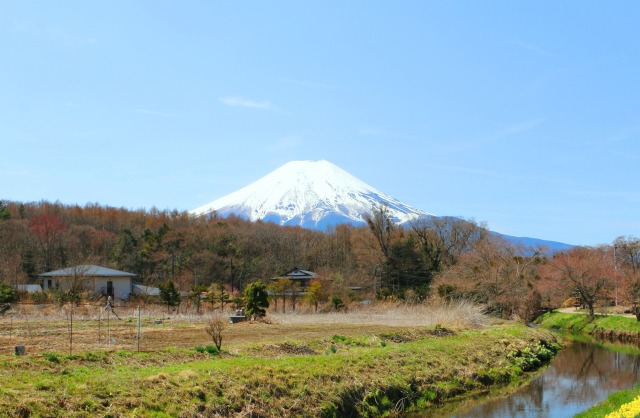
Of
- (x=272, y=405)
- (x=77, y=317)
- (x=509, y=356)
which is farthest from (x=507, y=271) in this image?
(x=272, y=405)

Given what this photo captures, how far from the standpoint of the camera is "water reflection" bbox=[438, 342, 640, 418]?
50.3ft

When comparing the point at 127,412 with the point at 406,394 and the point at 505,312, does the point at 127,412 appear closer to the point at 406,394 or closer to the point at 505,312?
the point at 406,394

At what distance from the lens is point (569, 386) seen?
19172 millimetres

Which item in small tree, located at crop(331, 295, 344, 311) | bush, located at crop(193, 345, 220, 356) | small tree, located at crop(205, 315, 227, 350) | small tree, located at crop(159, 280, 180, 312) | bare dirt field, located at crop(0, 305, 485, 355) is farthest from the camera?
small tree, located at crop(331, 295, 344, 311)

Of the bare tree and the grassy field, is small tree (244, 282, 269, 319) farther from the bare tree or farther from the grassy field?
the bare tree

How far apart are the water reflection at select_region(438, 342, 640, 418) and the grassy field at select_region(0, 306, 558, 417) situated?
3.55 feet

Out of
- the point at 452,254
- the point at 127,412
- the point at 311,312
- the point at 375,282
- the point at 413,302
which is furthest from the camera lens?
the point at 452,254

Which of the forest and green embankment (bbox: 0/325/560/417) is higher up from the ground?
the forest

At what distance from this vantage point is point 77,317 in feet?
97.2

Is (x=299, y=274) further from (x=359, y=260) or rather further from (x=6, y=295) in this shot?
(x=6, y=295)

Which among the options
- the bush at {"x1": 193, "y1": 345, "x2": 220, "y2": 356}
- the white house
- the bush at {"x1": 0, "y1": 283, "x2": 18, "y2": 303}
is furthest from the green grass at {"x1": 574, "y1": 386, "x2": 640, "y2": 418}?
the white house

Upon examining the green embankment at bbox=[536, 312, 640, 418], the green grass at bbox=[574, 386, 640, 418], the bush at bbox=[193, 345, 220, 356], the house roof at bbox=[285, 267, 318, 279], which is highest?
the house roof at bbox=[285, 267, 318, 279]

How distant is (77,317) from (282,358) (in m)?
17.5

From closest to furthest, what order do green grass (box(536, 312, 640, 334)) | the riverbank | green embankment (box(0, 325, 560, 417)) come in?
green embankment (box(0, 325, 560, 417)) → the riverbank → green grass (box(536, 312, 640, 334))
